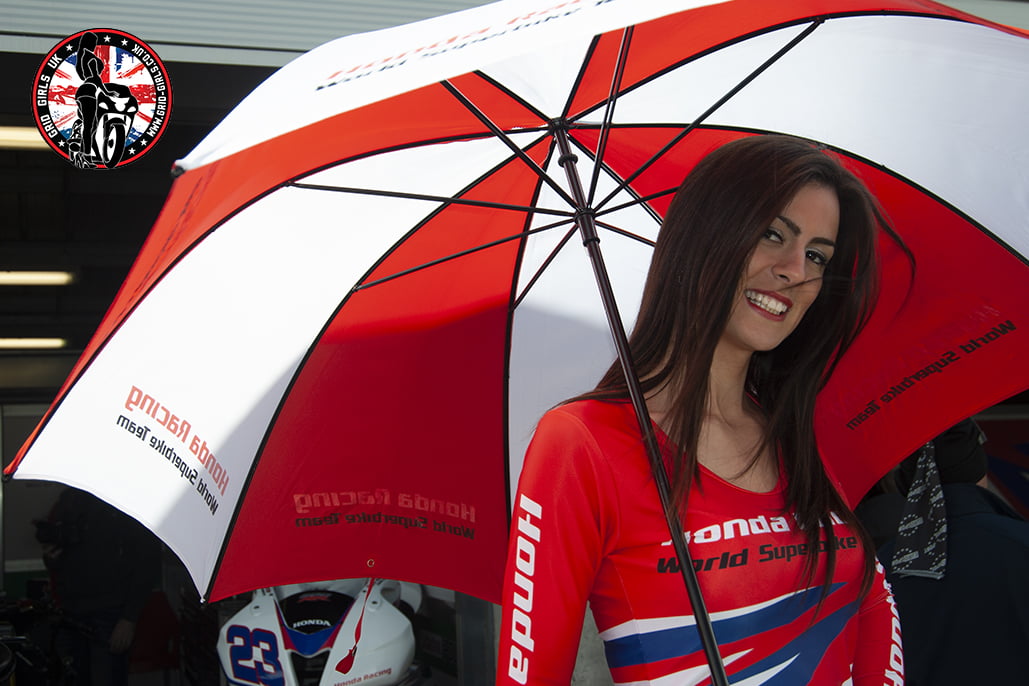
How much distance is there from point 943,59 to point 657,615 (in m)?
1.20

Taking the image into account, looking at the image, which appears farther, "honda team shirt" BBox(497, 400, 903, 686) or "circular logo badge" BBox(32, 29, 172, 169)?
"circular logo badge" BBox(32, 29, 172, 169)

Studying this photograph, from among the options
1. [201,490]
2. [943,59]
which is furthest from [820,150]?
[201,490]

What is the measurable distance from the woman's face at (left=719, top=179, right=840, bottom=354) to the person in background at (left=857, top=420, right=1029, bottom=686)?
5.27 feet

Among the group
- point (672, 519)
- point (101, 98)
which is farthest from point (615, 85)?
point (101, 98)

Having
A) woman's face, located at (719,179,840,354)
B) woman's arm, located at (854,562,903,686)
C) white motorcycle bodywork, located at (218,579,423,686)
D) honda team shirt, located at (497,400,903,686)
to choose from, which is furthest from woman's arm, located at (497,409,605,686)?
white motorcycle bodywork, located at (218,579,423,686)

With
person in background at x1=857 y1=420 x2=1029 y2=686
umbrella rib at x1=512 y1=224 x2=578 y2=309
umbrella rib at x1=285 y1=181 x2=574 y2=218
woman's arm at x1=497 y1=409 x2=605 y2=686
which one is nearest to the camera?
woman's arm at x1=497 y1=409 x2=605 y2=686

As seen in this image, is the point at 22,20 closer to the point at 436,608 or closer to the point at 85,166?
the point at 85,166

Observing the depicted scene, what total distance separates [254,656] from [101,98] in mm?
2392

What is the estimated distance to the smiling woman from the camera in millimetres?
1484

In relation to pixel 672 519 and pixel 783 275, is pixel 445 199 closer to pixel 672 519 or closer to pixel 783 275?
pixel 783 275

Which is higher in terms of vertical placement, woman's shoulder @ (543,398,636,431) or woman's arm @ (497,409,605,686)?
woman's shoulder @ (543,398,636,431)

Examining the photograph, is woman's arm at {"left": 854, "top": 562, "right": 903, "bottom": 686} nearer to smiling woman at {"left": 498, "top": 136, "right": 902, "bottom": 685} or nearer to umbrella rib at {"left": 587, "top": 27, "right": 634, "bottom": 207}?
smiling woman at {"left": 498, "top": 136, "right": 902, "bottom": 685}

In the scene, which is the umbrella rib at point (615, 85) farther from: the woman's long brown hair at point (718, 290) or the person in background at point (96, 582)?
the person in background at point (96, 582)

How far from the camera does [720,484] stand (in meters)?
1.62
